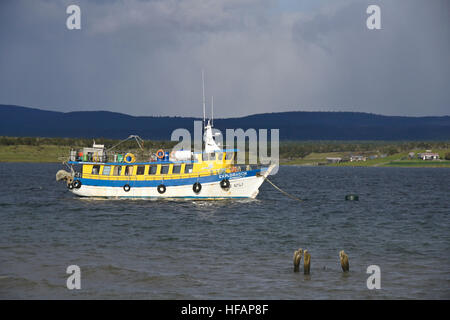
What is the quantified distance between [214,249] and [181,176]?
80.0 ft

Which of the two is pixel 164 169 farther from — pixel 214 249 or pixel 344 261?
pixel 344 261

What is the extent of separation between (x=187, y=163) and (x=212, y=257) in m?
26.5

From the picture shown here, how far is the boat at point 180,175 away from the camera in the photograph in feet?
185

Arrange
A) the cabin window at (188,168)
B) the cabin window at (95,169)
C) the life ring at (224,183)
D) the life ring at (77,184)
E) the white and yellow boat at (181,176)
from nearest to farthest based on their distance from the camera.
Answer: the life ring at (224,183) < the white and yellow boat at (181,176) < the cabin window at (188,168) < the cabin window at (95,169) < the life ring at (77,184)

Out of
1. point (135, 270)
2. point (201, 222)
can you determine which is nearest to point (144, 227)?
point (201, 222)

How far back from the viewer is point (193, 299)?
2259 cm

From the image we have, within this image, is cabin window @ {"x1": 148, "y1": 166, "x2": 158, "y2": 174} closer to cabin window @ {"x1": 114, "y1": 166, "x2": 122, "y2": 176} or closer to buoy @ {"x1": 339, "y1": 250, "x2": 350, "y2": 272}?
cabin window @ {"x1": 114, "y1": 166, "x2": 122, "y2": 176}

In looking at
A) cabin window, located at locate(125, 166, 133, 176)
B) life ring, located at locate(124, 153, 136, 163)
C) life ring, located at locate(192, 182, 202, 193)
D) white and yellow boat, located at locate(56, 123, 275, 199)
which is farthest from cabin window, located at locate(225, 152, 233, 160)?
cabin window, located at locate(125, 166, 133, 176)

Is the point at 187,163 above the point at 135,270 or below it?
above

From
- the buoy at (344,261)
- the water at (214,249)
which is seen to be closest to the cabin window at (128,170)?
the water at (214,249)

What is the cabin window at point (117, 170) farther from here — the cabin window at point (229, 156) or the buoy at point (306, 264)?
the buoy at point (306, 264)
